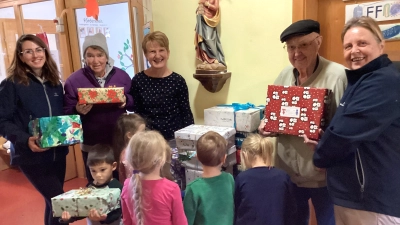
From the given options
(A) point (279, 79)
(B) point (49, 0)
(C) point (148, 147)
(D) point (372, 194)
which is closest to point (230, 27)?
(A) point (279, 79)

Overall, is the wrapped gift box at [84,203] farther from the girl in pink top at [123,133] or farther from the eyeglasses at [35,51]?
the eyeglasses at [35,51]

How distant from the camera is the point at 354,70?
4.45 ft

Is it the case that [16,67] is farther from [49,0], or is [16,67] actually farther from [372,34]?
[49,0]

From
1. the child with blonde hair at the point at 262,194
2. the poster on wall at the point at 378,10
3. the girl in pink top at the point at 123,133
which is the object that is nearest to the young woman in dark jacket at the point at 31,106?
the girl in pink top at the point at 123,133

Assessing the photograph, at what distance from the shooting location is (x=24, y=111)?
1974 mm

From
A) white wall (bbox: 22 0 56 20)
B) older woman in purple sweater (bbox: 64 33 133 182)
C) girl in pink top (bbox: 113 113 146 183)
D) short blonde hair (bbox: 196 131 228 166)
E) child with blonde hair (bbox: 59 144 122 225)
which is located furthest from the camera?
white wall (bbox: 22 0 56 20)

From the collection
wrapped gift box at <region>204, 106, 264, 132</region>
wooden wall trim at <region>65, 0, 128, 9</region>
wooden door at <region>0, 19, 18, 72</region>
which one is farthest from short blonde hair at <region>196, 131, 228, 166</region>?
wooden door at <region>0, 19, 18, 72</region>

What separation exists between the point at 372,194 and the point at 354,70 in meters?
0.48

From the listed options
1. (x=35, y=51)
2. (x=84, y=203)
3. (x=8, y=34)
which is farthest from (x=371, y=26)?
(x=8, y=34)

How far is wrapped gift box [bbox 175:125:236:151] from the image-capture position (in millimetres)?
2185

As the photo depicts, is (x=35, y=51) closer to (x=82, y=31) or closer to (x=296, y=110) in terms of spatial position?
(x=296, y=110)

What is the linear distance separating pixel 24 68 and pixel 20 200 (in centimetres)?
203

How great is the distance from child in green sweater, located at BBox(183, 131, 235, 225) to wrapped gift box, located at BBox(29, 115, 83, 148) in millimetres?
803

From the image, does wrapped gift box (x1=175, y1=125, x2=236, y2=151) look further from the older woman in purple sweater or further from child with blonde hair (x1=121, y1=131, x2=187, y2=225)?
child with blonde hair (x1=121, y1=131, x2=187, y2=225)
